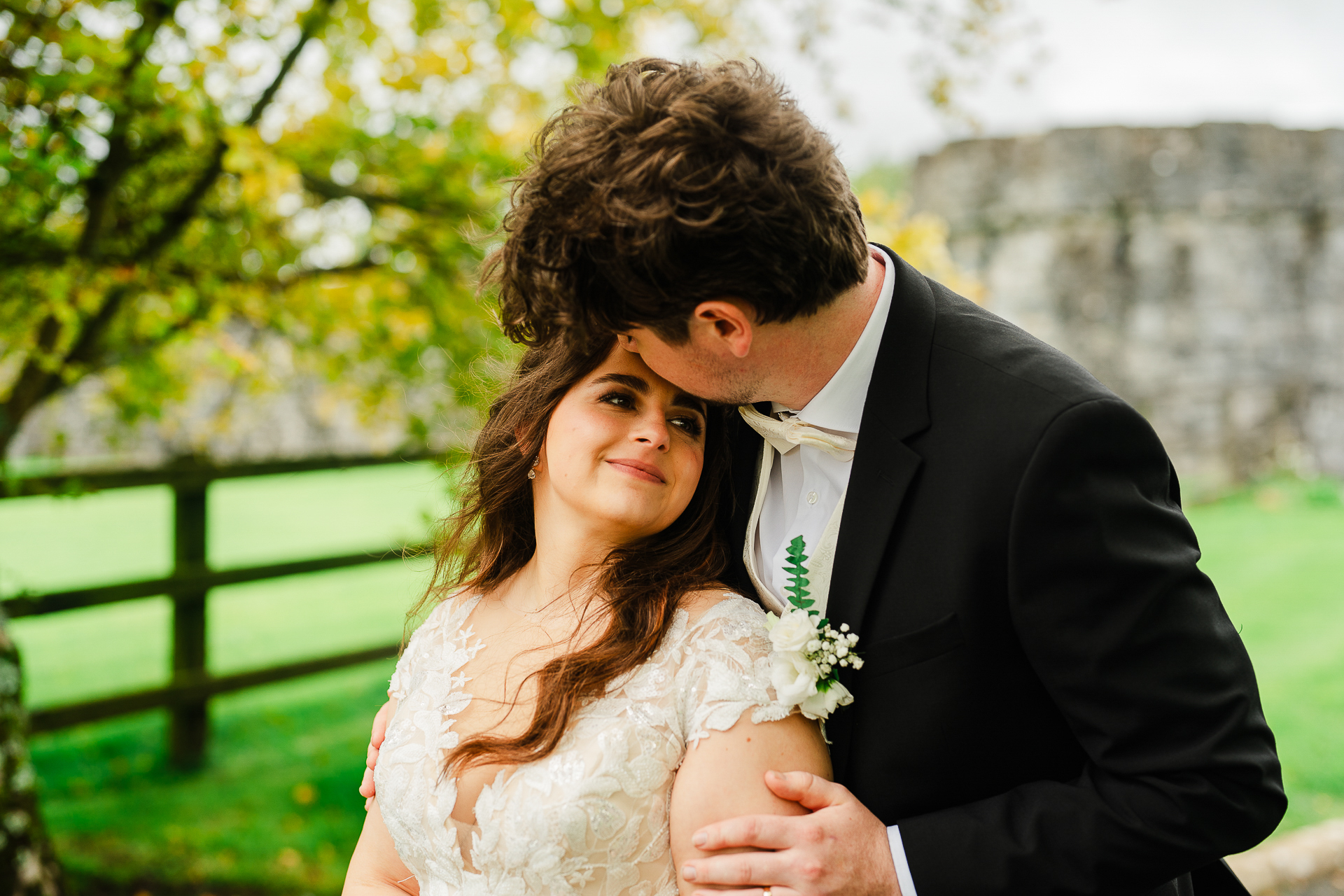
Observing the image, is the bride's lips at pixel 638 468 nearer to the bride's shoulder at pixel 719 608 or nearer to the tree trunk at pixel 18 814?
the bride's shoulder at pixel 719 608

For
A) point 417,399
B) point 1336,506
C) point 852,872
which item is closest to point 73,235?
point 417,399

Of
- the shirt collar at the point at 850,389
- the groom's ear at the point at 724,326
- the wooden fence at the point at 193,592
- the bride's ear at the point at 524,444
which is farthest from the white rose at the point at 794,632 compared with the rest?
the wooden fence at the point at 193,592

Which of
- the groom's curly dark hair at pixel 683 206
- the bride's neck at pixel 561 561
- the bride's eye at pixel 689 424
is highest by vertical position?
the groom's curly dark hair at pixel 683 206

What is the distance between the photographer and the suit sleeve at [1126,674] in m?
1.47

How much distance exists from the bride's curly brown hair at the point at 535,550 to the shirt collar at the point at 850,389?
13.8 inches

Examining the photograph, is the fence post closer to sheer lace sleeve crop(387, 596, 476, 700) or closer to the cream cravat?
sheer lace sleeve crop(387, 596, 476, 700)

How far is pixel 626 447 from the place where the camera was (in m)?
2.00

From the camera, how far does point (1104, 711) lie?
152cm

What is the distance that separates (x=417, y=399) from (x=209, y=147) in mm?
1932

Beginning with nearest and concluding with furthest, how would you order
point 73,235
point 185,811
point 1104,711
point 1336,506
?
point 1104,711
point 73,235
point 185,811
point 1336,506

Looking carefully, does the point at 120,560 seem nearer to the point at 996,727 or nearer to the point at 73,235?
the point at 73,235

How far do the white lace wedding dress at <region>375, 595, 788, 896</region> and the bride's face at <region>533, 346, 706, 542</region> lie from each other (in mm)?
265

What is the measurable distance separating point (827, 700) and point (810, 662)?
0.08 metres

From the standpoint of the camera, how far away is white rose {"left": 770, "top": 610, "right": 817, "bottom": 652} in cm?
168
